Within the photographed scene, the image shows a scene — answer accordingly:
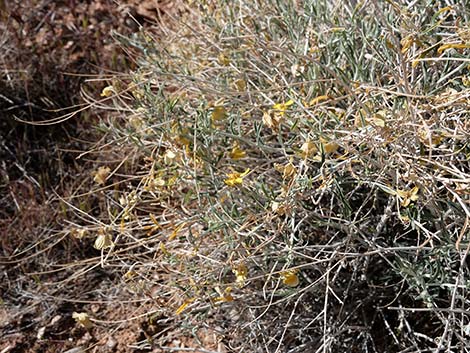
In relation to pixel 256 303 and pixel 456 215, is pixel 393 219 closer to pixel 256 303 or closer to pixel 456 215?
pixel 456 215

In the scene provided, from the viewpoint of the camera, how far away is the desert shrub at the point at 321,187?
181 centimetres

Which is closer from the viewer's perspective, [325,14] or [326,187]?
[326,187]

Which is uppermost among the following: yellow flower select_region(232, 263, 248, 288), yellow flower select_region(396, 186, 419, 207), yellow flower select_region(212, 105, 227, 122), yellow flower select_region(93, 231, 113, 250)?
yellow flower select_region(212, 105, 227, 122)

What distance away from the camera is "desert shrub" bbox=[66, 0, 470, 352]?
5.93 ft

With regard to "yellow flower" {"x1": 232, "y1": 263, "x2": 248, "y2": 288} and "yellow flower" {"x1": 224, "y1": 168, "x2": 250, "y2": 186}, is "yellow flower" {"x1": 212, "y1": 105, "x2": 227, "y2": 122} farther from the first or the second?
"yellow flower" {"x1": 232, "y1": 263, "x2": 248, "y2": 288}

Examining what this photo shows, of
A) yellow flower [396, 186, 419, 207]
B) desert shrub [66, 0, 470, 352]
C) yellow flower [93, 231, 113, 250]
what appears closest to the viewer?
yellow flower [396, 186, 419, 207]

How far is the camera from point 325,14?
2.20m

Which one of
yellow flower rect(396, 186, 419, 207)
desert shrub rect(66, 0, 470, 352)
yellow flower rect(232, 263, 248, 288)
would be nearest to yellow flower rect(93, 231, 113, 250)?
desert shrub rect(66, 0, 470, 352)

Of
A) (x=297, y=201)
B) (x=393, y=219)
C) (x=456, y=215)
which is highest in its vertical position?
(x=297, y=201)

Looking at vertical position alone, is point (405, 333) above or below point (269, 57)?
below

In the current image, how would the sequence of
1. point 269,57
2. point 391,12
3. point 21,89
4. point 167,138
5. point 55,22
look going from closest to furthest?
point 167,138, point 391,12, point 269,57, point 21,89, point 55,22

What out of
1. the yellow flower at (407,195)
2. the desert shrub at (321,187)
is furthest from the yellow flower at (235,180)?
the yellow flower at (407,195)

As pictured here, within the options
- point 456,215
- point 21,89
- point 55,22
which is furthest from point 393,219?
point 55,22

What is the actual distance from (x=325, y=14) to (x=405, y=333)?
93 cm
